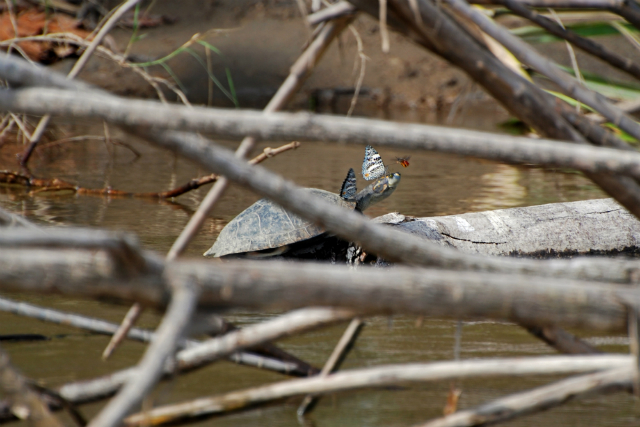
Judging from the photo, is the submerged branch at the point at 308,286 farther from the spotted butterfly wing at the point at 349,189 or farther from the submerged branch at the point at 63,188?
the submerged branch at the point at 63,188

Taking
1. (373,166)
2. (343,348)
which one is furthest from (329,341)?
(373,166)

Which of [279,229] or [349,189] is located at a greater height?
[349,189]

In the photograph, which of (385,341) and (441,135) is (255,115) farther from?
(385,341)

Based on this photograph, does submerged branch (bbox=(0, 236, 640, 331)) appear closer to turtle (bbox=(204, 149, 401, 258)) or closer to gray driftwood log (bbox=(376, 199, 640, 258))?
gray driftwood log (bbox=(376, 199, 640, 258))

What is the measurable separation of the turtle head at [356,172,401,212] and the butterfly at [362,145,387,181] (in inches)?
5.9

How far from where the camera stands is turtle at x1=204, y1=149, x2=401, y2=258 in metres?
3.33

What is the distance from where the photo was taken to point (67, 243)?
0.88 metres

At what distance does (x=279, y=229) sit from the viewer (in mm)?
3365

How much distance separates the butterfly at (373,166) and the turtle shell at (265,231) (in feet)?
0.95

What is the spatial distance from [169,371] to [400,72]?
10294mm

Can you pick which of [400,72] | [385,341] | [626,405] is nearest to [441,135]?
[626,405]

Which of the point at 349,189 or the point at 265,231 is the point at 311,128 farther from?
the point at 349,189

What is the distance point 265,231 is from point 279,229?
0.27 ft

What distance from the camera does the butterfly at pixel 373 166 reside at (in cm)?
363
